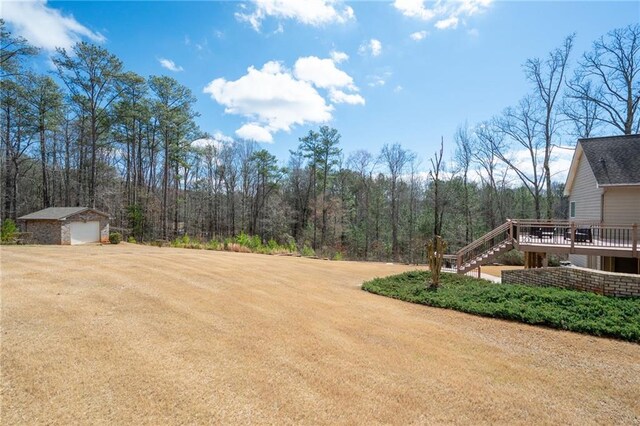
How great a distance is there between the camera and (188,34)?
37.3ft

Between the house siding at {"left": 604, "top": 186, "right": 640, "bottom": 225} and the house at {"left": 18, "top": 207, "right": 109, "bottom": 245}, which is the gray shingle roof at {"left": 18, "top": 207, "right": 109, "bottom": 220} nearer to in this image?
the house at {"left": 18, "top": 207, "right": 109, "bottom": 245}

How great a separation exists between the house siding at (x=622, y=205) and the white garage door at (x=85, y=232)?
27762 mm

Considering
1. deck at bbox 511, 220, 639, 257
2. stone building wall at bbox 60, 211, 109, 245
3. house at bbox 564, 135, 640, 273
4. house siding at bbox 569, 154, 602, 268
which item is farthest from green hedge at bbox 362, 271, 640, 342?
stone building wall at bbox 60, 211, 109, 245

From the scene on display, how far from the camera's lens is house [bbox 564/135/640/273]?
10828 mm

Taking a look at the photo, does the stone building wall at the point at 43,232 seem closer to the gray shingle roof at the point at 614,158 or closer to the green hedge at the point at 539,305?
the green hedge at the point at 539,305

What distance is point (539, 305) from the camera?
268 inches

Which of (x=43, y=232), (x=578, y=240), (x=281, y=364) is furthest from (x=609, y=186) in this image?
(x=43, y=232)

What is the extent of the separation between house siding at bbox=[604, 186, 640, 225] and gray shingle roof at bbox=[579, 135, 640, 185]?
425 millimetres

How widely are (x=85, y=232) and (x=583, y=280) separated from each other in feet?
83.2

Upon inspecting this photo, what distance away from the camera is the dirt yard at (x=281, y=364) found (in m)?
3.16

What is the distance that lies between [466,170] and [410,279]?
21.5 metres

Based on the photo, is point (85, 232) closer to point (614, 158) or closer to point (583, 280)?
point (583, 280)

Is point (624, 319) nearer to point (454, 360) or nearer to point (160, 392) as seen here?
point (454, 360)

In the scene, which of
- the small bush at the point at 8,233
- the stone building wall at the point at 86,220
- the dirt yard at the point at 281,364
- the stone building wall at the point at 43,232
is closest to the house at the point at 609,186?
the dirt yard at the point at 281,364
